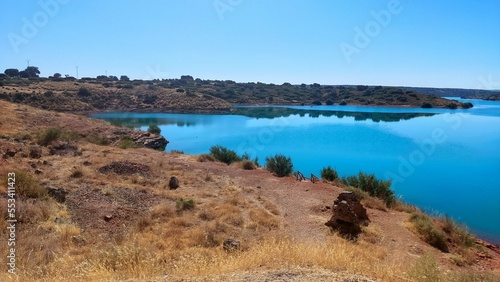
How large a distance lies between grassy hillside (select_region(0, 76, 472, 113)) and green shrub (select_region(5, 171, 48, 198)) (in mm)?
41346

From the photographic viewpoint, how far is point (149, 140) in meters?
30.0

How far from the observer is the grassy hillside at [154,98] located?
50.6 metres

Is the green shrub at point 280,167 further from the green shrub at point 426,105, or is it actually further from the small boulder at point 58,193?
the green shrub at point 426,105

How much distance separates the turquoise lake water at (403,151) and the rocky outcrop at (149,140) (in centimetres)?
137

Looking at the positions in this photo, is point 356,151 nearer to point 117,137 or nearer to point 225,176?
point 225,176

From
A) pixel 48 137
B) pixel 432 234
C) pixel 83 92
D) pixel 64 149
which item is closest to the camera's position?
pixel 432 234

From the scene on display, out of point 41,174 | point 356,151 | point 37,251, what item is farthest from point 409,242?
point 356,151

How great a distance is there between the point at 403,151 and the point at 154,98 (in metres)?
49.0

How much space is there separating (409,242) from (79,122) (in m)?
27.3

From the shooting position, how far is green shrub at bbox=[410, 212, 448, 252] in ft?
32.0

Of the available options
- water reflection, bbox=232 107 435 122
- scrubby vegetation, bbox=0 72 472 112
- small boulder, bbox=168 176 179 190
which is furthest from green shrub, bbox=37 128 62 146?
water reflection, bbox=232 107 435 122

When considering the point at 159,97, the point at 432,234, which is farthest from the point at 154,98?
the point at 432,234

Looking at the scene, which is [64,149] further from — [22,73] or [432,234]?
[22,73]

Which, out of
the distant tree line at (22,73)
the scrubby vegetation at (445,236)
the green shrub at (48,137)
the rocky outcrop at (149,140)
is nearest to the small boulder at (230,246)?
the scrubby vegetation at (445,236)
